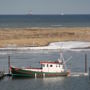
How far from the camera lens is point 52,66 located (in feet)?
260

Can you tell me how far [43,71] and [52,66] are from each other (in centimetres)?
138

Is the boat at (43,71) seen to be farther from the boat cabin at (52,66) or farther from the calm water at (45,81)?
the calm water at (45,81)

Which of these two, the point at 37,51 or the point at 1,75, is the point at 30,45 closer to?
the point at 37,51

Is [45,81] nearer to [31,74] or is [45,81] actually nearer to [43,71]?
[43,71]

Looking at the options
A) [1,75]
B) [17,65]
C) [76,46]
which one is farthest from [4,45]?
[1,75]

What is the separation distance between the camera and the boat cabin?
79081 mm

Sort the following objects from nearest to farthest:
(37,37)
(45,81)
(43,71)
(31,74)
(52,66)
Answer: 1. (45,81)
2. (52,66)
3. (43,71)
4. (31,74)
5. (37,37)

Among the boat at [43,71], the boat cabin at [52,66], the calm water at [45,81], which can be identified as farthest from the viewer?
the boat at [43,71]

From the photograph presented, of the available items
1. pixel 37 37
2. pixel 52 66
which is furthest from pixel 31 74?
pixel 37 37

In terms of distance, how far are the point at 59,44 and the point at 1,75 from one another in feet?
116

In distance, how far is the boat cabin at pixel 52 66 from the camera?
79.1 meters

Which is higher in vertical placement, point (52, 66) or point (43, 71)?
point (52, 66)

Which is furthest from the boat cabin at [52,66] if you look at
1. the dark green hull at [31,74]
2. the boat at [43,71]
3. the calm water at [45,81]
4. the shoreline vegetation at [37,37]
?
the shoreline vegetation at [37,37]

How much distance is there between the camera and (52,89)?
7231 centimetres
